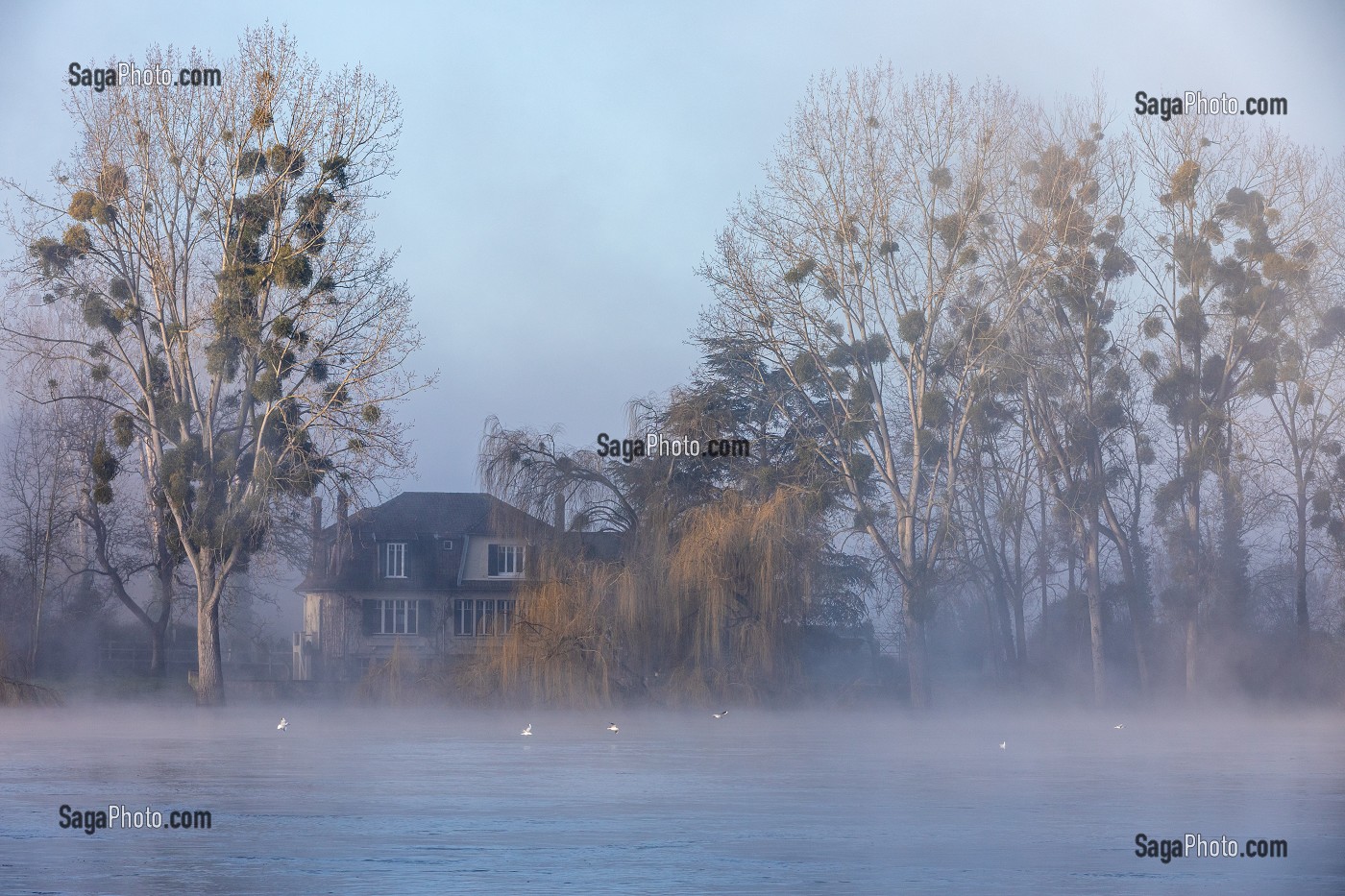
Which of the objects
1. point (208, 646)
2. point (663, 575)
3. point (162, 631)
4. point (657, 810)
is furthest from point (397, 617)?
point (657, 810)

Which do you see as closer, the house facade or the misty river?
the misty river

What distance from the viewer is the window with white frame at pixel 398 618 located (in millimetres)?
63344

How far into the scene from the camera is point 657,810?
16.8 m

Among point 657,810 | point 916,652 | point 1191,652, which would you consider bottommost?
point 657,810

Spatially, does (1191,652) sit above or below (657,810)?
above

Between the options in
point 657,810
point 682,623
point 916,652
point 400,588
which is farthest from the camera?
point 400,588

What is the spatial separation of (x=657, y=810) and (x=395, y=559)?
4945 centimetres

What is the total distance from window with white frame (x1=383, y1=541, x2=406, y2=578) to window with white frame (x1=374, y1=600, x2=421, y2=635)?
1331mm

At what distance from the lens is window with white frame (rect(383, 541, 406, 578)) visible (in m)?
64.2

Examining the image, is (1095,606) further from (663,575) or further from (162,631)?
(162,631)

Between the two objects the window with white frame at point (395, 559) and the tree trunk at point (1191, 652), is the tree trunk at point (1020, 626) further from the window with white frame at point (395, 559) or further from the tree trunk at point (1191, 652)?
the window with white frame at point (395, 559)

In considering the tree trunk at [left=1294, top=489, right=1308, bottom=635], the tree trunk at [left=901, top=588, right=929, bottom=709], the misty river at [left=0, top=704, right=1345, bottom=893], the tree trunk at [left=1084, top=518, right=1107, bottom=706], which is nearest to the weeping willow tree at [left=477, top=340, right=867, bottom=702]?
the tree trunk at [left=901, top=588, right=929, bottom=709]

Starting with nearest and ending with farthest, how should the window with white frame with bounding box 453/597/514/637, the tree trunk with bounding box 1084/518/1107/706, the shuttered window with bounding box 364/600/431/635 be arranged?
the tree trunk with bounding box 1084/518/1107/706
the shuttered window with bounding box 364/600/431/635
the window with white frame with bounding box 453/597/514/637

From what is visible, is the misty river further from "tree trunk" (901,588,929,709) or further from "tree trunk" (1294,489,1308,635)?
"tree trunk" (1294,489,1308,635)
